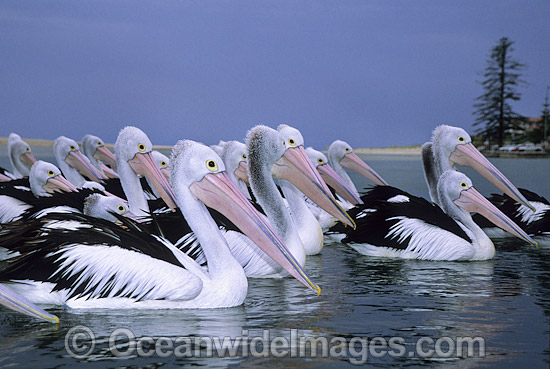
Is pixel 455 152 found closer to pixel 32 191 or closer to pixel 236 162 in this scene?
pixel 236 162

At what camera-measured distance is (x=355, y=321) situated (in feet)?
14.4

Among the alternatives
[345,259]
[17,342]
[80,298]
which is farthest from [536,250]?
[17,342]

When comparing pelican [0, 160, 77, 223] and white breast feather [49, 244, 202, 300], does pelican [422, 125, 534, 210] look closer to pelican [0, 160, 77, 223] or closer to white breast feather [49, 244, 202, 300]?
pelican [0, 160, 77, 223]

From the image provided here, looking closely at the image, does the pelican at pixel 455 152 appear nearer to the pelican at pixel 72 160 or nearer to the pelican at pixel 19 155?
the pelican at pixel 72 160

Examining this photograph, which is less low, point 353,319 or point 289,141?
point 289,141

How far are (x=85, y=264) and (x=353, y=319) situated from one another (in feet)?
4.97

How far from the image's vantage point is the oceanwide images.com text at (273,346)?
3695 mm

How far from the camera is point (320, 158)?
27.4 feet

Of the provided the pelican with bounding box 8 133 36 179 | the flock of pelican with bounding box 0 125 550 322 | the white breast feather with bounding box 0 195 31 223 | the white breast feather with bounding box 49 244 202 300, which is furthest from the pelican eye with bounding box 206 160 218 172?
the pelican with bounding box 8 133 36 179

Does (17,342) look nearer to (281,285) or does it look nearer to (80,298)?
(80,298)

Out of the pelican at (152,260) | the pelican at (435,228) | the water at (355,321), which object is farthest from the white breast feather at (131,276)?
the pelican at (435,228)

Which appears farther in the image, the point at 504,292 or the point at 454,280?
the point at 454,280

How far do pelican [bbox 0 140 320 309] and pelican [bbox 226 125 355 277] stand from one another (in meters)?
0.97
